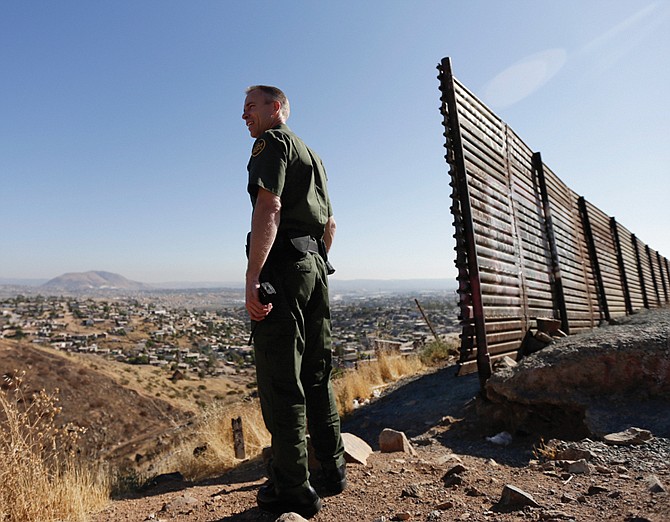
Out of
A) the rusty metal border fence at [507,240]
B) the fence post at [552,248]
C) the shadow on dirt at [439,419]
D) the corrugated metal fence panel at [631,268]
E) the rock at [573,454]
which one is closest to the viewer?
the rock at [573,454]

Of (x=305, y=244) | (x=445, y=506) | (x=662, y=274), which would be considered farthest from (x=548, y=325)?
(x=662, y=274)

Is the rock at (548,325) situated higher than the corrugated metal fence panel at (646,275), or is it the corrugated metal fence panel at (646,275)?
the corrugated metal fence panel at (646,275)

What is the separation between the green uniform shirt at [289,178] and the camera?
7.36ft

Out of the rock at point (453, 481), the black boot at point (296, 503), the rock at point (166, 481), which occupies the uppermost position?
the black boot at point (296, 503)

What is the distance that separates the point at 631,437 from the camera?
291 cm

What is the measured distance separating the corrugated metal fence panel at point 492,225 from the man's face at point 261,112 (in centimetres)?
254

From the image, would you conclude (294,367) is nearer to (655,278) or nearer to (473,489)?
(473,489)

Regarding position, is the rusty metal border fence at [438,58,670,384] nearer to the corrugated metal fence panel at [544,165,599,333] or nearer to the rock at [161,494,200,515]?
the corrugated metal fence panel at [544,165,599,333]

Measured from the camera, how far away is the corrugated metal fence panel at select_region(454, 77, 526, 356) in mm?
4410

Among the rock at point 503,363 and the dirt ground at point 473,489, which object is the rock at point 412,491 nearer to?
the dirt ground at point 473,489

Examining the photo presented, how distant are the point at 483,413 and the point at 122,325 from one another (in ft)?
181

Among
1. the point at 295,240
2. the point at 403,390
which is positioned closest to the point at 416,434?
the point at 403,390

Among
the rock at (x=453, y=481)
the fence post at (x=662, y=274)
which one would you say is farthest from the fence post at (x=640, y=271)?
the rock at (x=453, y=481)

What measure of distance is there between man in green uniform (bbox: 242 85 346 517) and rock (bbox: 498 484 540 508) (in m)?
0.89
